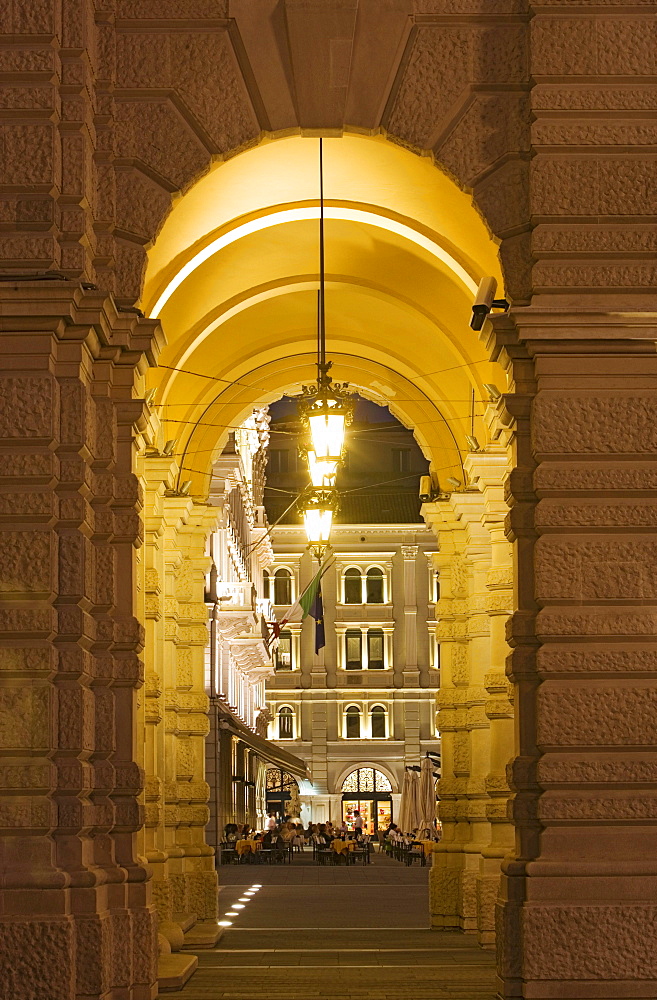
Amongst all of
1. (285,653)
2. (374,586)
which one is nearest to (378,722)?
(285,653)

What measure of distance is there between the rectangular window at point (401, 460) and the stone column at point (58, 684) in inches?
2546

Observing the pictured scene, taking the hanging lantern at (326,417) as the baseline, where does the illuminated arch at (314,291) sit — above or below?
above

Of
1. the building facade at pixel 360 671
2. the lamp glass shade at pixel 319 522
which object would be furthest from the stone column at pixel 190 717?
the building facade at pixel 360 671

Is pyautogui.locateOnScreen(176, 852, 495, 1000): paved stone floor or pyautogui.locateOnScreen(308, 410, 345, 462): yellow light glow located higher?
pyautogui.locateOnScreen(308, 410, 345, 462): yellow light glow

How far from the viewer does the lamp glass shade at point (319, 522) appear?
17.4 meters

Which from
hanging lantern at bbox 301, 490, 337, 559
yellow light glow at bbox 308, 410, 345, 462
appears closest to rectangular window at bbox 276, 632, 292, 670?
hanging lantern at bbox 301, 490, 337, 559

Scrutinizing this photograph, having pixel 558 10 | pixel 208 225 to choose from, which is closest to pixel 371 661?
pixel 208 225

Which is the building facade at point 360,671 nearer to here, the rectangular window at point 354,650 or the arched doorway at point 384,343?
the rectangular window at point 354,650

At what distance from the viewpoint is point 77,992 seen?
10.1 meters

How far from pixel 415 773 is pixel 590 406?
33.8 m

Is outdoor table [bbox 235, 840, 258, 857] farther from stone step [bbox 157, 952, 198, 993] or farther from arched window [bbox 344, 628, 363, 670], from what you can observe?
arched window [bbox 344, 628, 363, 670]

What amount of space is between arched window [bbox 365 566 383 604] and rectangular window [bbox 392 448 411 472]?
8.83 meters

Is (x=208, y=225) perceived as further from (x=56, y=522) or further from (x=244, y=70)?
(x=56, y=522)

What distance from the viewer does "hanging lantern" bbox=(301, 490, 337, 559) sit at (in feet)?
56.5
